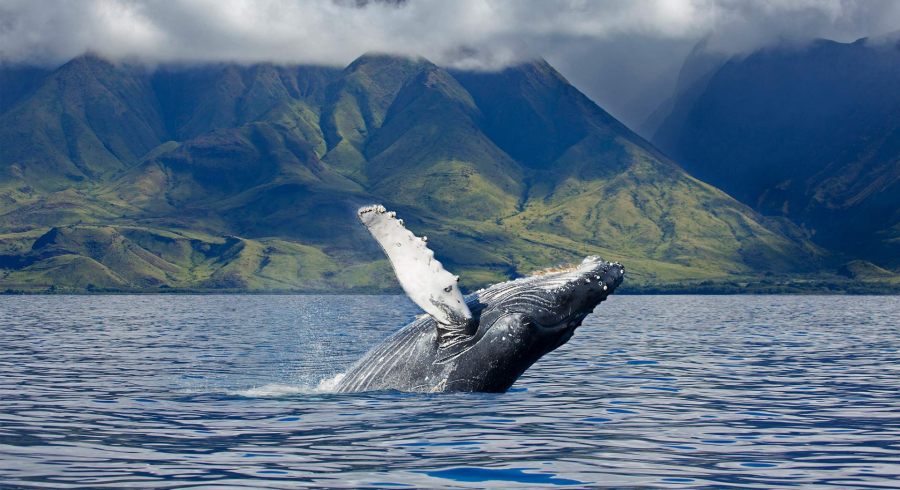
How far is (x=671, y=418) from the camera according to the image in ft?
41.4

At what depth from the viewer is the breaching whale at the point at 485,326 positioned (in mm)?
10469

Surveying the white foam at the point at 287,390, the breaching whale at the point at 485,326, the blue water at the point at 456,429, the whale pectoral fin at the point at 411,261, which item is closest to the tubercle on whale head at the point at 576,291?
the breaching whale at the point at 485,326

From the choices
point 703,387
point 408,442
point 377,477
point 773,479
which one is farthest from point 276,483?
point 703,387

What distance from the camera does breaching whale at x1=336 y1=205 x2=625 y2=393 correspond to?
10.5 metres

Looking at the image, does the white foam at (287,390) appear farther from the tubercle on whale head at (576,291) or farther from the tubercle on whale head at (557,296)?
the tubercle on whale head at (576,291)

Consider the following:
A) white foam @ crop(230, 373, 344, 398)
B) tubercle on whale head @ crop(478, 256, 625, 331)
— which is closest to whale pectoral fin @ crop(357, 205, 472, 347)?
tubercle on whale head @ crop(478, 256, 625, 331)

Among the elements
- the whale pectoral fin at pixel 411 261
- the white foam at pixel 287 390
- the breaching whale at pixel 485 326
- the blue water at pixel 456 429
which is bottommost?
the blue water at pixel 456 429

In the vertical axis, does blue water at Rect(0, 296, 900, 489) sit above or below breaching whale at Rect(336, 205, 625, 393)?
below

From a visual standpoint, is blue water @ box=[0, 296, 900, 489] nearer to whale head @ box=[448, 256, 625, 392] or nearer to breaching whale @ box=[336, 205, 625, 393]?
breaching whale @ box=[336, 205, 625, 393]

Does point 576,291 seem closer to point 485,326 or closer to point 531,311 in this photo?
point 531,311

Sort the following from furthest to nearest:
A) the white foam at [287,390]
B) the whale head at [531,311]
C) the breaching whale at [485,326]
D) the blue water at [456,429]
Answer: the white foam at [287,390]
the whale head at [531,311]
the breaching whale at [485,326]
the blue water at [456,429]

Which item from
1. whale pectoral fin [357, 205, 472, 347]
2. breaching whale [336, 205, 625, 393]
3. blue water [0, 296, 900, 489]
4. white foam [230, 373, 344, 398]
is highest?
whale pectoral fin [357, 205, 472, 347]

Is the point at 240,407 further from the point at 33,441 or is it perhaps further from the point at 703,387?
the point at 703,387

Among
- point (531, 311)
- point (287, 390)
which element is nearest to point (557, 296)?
point (531, 311)
